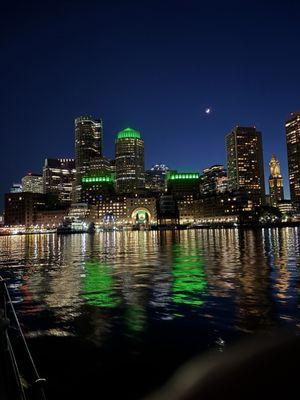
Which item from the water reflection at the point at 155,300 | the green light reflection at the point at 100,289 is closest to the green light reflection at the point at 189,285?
the water reflection at the point at 155,300

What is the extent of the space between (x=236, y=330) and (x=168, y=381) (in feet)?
17.5

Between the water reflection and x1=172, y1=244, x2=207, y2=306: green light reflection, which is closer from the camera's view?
the water reflection

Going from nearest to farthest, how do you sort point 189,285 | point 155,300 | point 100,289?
point 155,300
point 100,289
point 189,285

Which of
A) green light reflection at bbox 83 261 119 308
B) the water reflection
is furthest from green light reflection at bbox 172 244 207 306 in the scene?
green light reflection at bbox 83 261 119 308

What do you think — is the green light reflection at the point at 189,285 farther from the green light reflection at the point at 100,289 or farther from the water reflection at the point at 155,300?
the green light reflection at the point at 100,289

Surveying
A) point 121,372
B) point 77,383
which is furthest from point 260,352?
point 77,383

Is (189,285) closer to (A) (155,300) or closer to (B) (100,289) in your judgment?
(A) (155,300)

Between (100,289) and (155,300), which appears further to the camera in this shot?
(100,289)

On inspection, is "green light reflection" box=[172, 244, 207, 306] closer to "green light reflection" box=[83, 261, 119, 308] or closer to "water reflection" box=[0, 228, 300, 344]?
"water reflection" box=[0, 228, 300, 344]

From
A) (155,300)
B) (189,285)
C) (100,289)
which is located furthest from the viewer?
(189,285)

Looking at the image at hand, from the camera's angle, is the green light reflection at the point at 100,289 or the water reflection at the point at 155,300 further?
the green light reflection at the point at 100,289

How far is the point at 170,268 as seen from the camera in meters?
36.6

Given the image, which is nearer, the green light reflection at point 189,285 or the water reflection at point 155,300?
the water reflection at point 155,300

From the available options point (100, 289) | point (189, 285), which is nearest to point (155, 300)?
point (189, 285)
